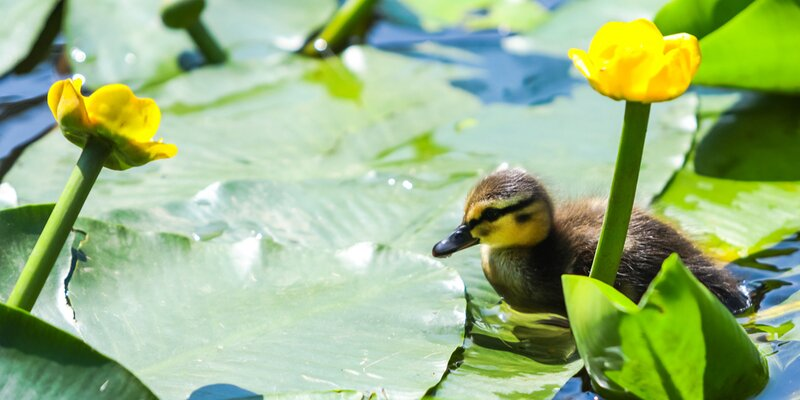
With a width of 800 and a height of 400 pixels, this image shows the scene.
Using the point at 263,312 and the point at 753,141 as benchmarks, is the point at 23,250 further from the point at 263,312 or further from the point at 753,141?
the point at 753,141

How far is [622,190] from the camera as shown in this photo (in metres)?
1.54

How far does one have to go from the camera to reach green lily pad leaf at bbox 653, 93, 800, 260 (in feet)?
7.80

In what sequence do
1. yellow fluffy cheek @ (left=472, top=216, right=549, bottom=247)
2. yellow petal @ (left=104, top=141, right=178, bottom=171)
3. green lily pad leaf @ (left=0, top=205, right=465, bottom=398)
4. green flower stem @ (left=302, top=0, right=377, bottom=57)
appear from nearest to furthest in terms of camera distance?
yellow petal @ (left=104, top=141, right=178, bottom=171)
green lily pad leaf @ (left=0, top=205, right=465, bottom=398)
yellow fluffy cheek @ (left=472, top=216, right=549, bottom=247)
green flower stem @ (left=302, top=0, right=377, bottom=57)

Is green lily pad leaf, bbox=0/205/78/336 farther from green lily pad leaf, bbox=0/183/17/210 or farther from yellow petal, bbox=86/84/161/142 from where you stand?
green lily pad leaf, bbox=0/183/17/210

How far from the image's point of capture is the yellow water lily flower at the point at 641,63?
138 centimetres

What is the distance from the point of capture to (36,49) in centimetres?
357

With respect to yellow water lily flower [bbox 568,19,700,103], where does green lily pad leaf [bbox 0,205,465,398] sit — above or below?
below

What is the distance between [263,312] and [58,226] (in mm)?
479

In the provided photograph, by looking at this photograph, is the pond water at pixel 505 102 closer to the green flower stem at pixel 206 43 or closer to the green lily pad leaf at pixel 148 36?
the green lily pad leaf at pixel 148 36

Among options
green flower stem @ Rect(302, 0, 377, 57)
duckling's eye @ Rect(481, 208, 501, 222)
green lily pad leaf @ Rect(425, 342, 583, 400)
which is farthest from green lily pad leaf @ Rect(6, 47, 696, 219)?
green lily pad leaf @ Rect(425, 342, 583, 400)

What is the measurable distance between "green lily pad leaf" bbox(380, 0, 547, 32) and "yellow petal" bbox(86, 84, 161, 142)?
2.45 metres

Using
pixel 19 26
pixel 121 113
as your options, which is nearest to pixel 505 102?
pixel 19 26

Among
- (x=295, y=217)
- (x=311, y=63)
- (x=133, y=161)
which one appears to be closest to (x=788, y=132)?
(x=295, y=217)

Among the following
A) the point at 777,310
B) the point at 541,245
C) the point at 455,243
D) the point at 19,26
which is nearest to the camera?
the point at 777,310
